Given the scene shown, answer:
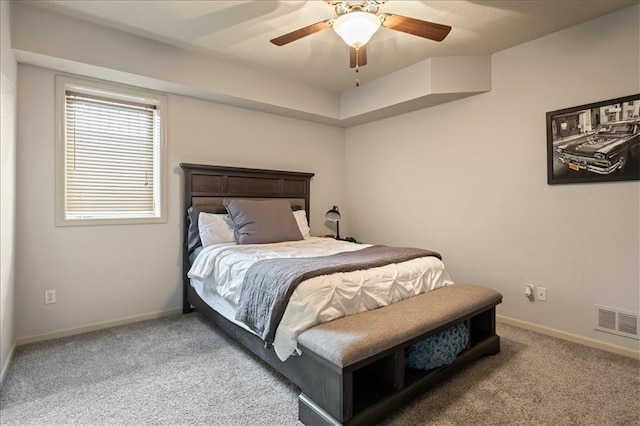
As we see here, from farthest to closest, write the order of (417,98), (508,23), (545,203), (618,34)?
(417,98) < (545,203) < (508,23) < (618,34)

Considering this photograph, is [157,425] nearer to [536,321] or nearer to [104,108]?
[104,108]

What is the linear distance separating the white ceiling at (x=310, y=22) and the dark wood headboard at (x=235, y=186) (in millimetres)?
1133

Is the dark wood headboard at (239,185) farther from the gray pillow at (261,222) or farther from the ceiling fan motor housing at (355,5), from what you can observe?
the ceiling fan motor housing at (355,5)

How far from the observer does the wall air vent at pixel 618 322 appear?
237cm

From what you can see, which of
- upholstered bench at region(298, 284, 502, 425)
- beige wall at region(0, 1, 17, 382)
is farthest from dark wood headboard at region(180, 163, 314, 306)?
upholstered bench at region(298, 284, 502, 425)

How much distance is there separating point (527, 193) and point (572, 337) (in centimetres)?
123

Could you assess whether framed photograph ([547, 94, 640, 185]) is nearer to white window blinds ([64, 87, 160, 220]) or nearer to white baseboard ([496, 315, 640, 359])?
white baseboard ([496, 315, 640, 359])

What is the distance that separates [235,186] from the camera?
361 centimetres

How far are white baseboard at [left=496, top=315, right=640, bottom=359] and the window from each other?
11.3ft

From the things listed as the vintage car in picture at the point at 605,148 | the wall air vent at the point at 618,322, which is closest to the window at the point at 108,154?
the vintage car in picture at the point at 605,148

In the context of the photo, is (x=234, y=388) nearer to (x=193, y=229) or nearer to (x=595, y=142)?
(x=193, y=229)

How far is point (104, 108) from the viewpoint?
2986mm

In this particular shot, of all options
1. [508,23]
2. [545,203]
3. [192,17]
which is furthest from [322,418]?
[508,23]

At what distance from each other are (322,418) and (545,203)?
8.25 feet
